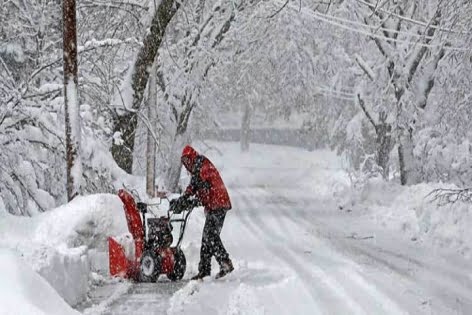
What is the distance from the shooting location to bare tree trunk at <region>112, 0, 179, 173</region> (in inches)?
653

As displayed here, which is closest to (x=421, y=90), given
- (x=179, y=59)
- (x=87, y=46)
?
(x=179, y=59)

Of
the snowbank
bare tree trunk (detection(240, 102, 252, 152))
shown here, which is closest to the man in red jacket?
the snowbank

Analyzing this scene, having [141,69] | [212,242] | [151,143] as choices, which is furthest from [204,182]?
[151,143]

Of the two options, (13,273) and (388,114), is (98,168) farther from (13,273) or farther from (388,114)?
(388,114)

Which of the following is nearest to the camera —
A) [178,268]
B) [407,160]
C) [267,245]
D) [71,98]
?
[178,268]

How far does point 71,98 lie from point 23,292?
21.2ft

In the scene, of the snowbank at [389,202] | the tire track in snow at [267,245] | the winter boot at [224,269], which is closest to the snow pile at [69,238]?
the winter boot at [224,269]

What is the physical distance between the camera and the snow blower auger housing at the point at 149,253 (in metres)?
10.8

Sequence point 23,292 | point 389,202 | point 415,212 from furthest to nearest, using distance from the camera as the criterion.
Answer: point 389,202
point 415,212
point 23,292

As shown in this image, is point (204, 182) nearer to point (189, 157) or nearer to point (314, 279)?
point (189, 157)

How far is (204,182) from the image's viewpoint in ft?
35.7

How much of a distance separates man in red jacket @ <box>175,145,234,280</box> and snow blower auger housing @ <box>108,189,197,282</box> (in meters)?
0.25

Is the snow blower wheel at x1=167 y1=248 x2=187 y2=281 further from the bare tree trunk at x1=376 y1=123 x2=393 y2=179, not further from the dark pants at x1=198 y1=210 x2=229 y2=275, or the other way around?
the bare tree trunk at x1=376 y1=123 x2=393 y2=179

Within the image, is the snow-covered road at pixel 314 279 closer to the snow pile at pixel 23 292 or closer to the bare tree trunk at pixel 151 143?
the snow pile at pixel 23 292
